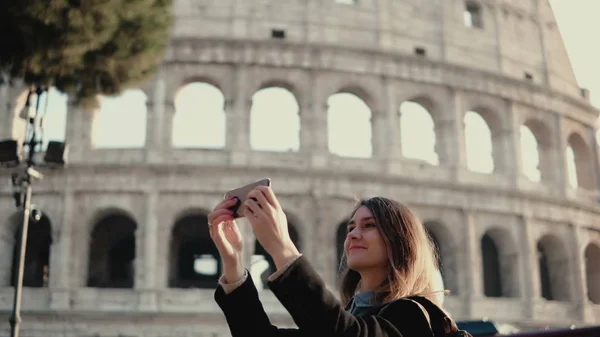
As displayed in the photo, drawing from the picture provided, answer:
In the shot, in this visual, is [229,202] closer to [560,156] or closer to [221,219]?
[221,219]

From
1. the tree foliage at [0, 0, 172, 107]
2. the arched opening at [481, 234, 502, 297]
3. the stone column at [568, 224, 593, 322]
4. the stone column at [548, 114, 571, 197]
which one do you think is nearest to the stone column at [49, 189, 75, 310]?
the tree foliage at [0, 0, 172, 107]

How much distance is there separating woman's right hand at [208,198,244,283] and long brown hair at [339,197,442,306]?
1.47ft

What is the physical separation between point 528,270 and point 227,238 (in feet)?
66.1

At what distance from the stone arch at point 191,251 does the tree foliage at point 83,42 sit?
769 centimetres

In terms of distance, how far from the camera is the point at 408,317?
178cm

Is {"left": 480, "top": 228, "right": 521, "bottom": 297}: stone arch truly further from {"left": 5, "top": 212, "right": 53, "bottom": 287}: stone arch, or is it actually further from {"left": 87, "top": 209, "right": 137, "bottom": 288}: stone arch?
{"left": 5, "top": 212, "right": 53, "bottom": 287}: stone arch

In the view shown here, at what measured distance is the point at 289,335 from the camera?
1.97 metres

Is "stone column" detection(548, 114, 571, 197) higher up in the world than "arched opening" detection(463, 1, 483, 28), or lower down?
lower down

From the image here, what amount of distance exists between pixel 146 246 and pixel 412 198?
7809mm

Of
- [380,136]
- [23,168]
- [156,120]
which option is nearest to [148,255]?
[156,120]

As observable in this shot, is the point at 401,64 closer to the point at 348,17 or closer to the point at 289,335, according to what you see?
the point at 348,17

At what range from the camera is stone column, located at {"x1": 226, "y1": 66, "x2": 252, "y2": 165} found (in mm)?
19125

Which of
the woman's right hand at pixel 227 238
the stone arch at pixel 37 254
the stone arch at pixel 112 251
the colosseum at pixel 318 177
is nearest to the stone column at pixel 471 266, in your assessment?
the colosseum at pixel 318 177

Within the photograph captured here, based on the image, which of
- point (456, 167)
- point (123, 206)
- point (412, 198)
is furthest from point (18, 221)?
point (456, 167)
